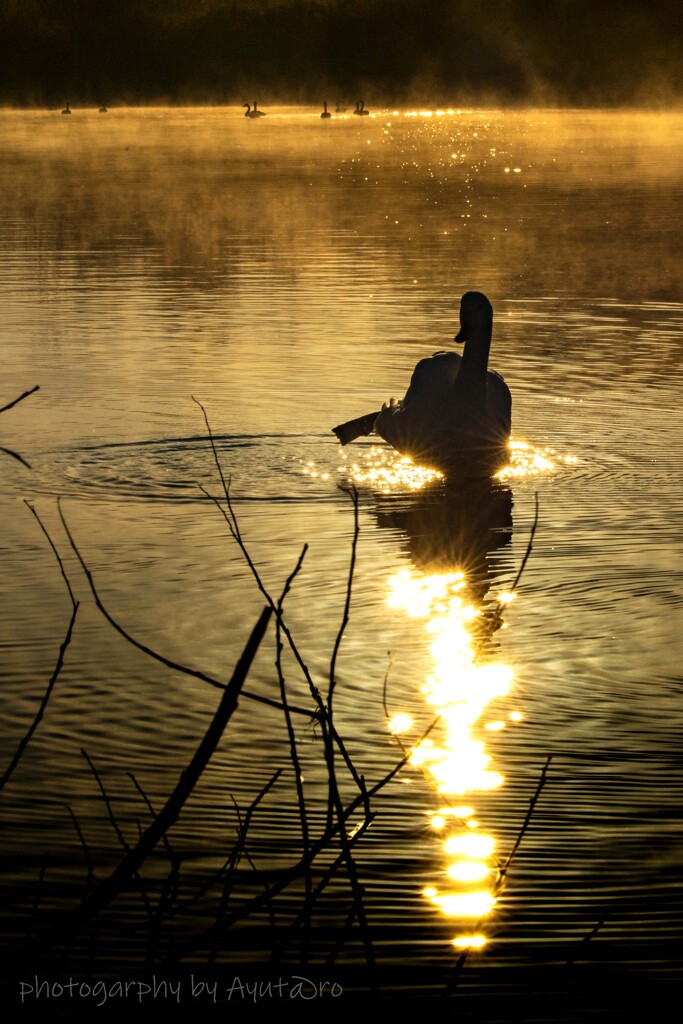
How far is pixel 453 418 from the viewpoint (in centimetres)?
974

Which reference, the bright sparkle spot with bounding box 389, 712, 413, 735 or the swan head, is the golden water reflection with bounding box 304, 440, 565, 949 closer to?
the bright sparkle spot with bounding box 389, 712, 413, 735

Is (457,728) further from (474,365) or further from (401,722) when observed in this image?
(474,365)

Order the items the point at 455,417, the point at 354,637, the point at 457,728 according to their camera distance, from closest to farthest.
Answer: the point at 457,728
the point at 354,637
the point at 455,417

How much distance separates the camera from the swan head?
10.5 m

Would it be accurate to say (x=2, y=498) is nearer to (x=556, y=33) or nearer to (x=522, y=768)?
(x=522, y=768)

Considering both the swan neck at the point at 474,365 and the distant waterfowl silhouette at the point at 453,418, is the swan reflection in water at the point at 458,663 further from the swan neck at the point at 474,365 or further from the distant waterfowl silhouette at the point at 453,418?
the swan neck at the point at 474,365

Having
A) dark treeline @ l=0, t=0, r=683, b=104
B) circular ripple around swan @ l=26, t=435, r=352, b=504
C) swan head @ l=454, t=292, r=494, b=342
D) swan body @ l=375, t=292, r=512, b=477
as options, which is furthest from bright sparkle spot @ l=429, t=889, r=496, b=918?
dark treeline @ l=0, t=0, r=683, b=104

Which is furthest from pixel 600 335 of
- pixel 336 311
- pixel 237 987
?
pixel 237 987

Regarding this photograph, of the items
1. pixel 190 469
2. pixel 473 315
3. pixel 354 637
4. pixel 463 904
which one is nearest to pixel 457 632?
pixel 354 637

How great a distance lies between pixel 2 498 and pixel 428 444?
2.30 metres

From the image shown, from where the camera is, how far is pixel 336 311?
1602 cm

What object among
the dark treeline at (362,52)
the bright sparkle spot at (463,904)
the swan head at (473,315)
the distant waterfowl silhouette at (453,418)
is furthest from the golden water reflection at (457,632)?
the dark treeline at (362,52)

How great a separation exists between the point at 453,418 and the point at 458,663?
342 centimetres

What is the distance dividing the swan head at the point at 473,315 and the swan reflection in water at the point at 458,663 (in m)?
1.32
